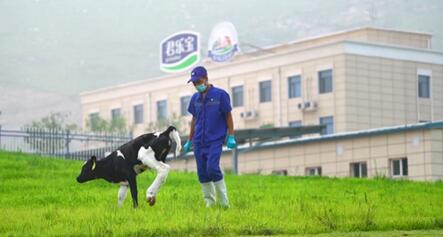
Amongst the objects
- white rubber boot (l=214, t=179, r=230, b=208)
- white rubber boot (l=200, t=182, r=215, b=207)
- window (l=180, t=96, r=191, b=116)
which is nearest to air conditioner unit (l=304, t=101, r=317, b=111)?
window (l=180, t=96, r=191, b=116)

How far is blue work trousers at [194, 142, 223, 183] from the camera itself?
59.7ft

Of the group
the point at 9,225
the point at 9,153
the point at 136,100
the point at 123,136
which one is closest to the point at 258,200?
the point at 9,225

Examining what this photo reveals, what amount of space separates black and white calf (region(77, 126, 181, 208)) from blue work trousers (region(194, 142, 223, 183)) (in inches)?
14.3

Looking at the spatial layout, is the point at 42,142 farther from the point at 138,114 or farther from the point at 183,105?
the point at 138,114

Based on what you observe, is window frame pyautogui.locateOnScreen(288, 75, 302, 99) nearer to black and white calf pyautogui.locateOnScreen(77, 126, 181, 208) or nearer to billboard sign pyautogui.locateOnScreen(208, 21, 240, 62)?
billboard sign pyautogui.locateOnScreen(208, 21, 240, 62)

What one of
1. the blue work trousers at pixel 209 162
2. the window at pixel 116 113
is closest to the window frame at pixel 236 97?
the window at pixel 116 113

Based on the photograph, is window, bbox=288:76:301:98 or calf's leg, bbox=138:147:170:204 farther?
window, bbox=288:76:301:98

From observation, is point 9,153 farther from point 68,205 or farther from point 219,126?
point 219,126

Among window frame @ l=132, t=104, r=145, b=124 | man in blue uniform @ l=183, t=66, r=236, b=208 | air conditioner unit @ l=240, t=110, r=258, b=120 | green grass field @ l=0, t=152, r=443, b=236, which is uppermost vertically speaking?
window frame @ l=132, t=104, r=145, b=124

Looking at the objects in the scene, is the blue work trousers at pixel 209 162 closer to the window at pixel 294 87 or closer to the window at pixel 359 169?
the window at pixel 359 169

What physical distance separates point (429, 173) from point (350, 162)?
150 inches

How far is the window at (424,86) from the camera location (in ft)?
302

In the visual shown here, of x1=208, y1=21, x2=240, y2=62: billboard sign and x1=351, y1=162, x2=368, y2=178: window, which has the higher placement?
x1=208, y1=21, x2=240, y2=62: billboard sign

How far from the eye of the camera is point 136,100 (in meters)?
108
